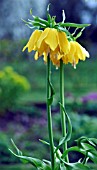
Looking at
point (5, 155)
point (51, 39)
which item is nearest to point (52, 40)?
point (51, 39)

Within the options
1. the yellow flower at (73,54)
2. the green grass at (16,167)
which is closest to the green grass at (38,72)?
the green grass at (16,167)

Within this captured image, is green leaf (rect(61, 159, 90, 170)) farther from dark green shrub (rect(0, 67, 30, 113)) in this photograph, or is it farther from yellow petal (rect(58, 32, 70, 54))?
dark green shrub (rect(0, 67, 30, 113))

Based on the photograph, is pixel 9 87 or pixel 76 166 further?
pixel 9 87

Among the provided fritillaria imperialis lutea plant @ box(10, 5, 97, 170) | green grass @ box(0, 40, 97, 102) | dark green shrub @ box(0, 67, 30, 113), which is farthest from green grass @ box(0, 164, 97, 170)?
green grass @ box(0, 40, 97, 102)

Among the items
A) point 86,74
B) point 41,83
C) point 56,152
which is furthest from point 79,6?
point 56,152

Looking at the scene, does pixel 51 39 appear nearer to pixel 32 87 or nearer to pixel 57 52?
pixel 57 52

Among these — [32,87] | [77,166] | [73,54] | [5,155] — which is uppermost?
[73,54]

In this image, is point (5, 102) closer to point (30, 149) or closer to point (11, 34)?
point (30, 149)
